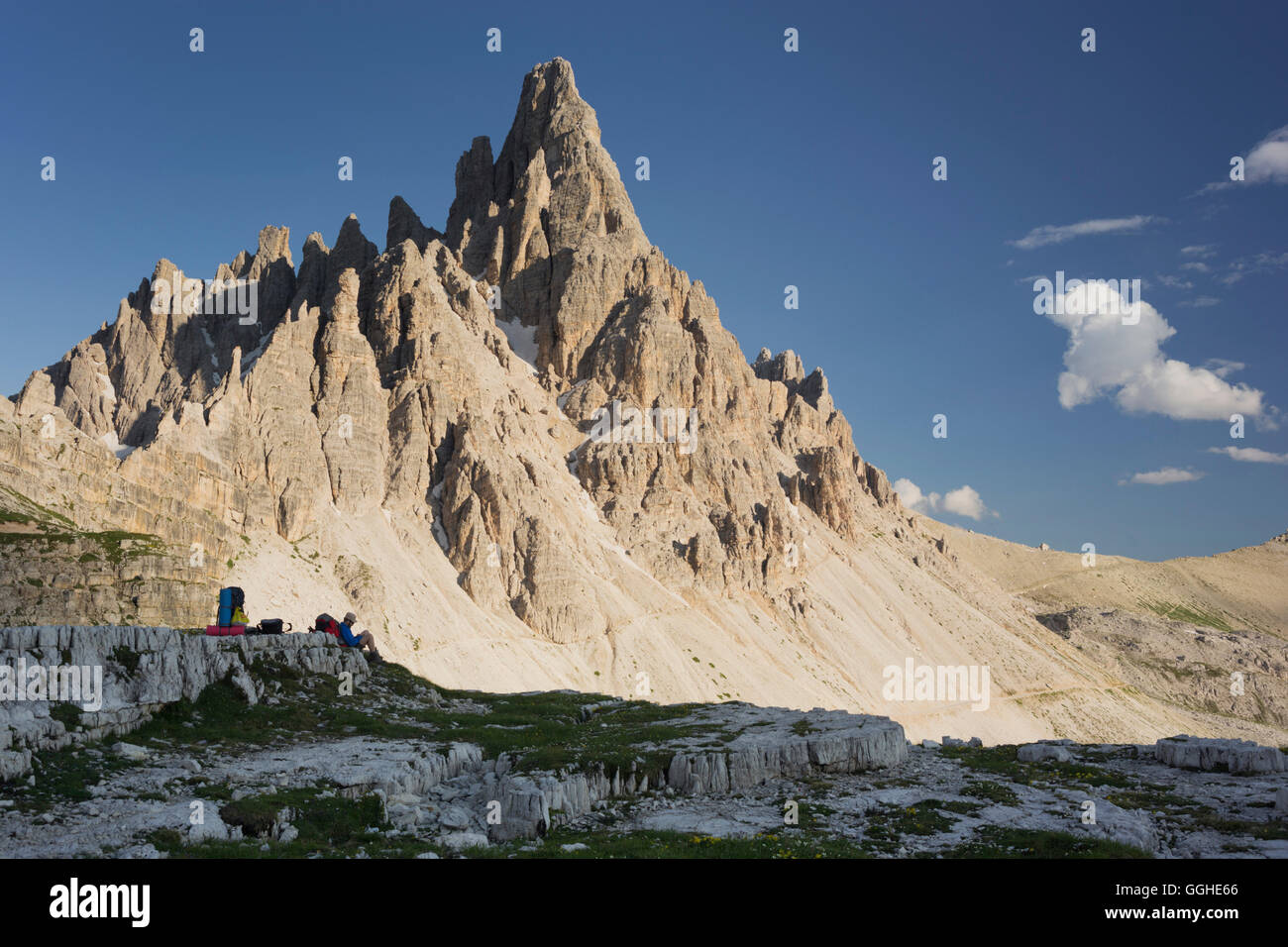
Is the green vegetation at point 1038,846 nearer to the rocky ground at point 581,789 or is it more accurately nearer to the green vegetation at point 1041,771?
the rocky ground at point 581,789

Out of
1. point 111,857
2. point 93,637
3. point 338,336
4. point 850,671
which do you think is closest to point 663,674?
point 850,671

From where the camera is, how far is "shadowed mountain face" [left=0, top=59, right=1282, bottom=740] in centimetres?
8244

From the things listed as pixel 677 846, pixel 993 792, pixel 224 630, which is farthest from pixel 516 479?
pixel 677 846

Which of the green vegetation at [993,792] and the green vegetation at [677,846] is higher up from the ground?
the green vegetation at [677,846]

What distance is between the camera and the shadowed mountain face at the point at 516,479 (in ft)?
270

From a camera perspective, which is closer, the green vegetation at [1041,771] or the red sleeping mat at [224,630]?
the green vegetation at [1041,771]

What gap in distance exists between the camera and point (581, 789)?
2553 cm

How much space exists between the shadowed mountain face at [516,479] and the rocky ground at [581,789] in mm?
30797

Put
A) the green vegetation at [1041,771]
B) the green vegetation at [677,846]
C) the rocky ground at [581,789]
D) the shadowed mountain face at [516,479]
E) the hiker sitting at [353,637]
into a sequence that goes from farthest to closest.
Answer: the shadowed mountain face at [516,479], the hiker sitting at [353,637], the green vegetation at [1041,771], the rocky ground at [581,789], the green vegetation at [677,846]

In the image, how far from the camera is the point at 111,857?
15430 mm

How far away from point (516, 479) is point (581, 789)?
281 feet

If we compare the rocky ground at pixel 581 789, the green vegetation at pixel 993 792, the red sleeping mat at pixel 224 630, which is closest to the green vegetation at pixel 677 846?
the rocky ground at pixel 581 789

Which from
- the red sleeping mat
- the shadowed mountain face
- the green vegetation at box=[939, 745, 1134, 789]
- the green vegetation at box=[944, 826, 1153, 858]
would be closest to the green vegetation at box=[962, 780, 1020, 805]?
the green vegetation at box=[939, 745, 1134, 789]

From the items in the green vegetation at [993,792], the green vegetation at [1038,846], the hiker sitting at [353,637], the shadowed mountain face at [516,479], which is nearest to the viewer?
the green vegetation at [1038,846]
